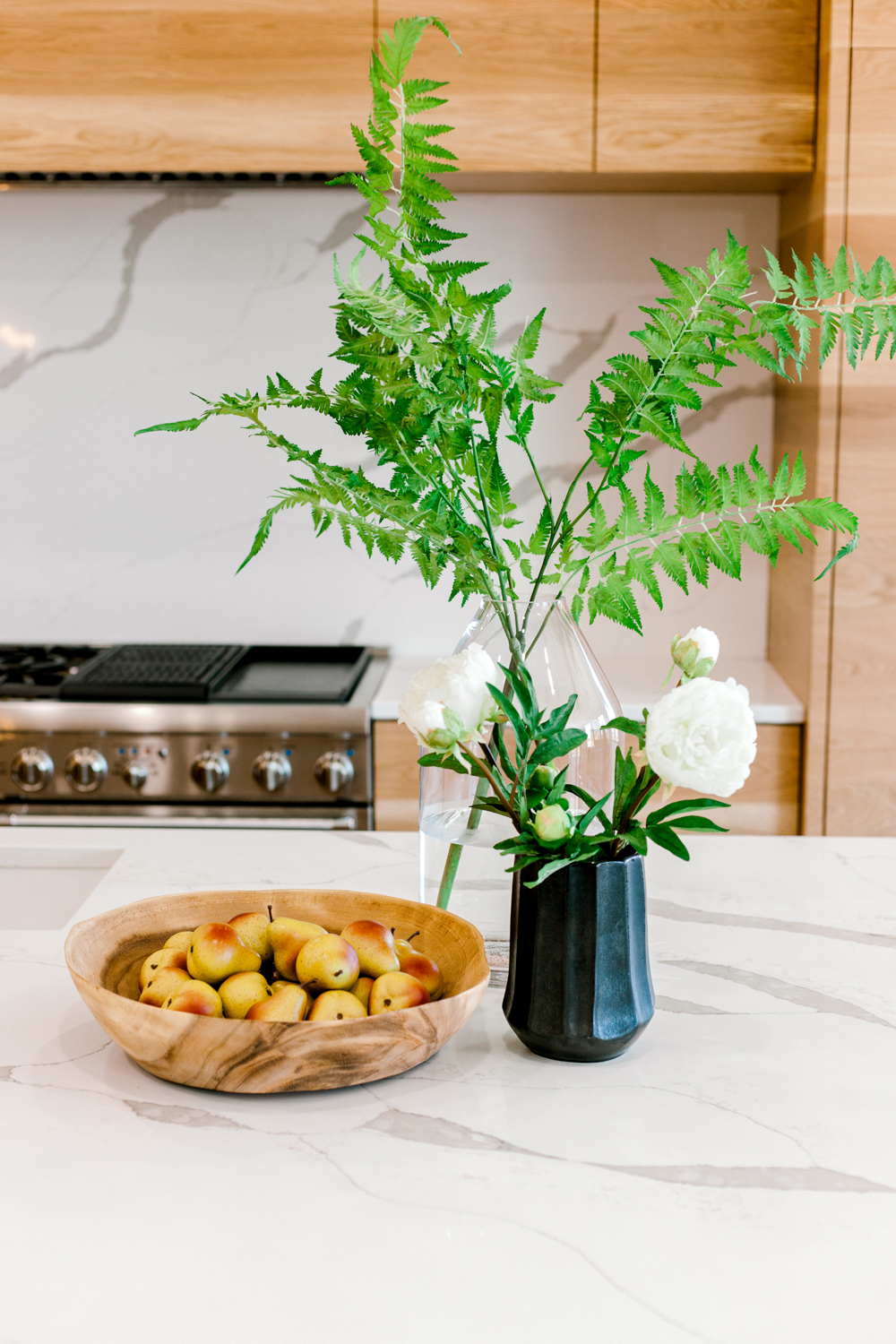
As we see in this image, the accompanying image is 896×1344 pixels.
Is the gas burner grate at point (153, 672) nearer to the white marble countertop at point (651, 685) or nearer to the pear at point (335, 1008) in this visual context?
the white marble countertop at point (651, 685)

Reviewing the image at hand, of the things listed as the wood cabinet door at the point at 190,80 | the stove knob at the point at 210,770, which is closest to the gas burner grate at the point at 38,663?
the stove knob at the point at 210,770

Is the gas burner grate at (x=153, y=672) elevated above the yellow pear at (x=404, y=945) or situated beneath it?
elevated above

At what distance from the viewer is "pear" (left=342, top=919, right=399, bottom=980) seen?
85cm

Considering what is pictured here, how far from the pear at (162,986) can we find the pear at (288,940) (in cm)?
7

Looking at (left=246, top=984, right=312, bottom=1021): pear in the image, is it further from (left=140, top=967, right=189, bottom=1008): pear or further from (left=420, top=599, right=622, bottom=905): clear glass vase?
(left=420, top=599, right=622, bottom=905): clear glass vase

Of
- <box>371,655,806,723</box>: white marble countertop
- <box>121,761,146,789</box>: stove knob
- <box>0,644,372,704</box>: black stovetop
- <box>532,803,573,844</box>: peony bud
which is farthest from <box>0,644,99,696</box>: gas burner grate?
<box>532,803,573,844</box>: peony bud

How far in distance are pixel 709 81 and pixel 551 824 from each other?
1839mm

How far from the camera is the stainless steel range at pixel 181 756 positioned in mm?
2150

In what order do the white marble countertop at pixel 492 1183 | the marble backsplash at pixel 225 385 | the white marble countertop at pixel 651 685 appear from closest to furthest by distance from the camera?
the white marble countertop at pixel 492 1183 < the white marble countertop at pixel 651 685 < the marble backsplash at pixel 225 385

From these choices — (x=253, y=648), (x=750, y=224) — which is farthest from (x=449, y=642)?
(x=750, y=224)

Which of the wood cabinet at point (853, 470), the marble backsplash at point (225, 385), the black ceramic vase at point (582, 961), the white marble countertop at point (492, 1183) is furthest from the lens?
the marble backsplash at point (225, 385)

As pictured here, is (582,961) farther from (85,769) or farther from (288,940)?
(85,769)

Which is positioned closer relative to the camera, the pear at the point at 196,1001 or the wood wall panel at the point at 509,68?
the pear at the point at 196,1001

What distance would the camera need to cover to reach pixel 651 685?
7.75 ft
